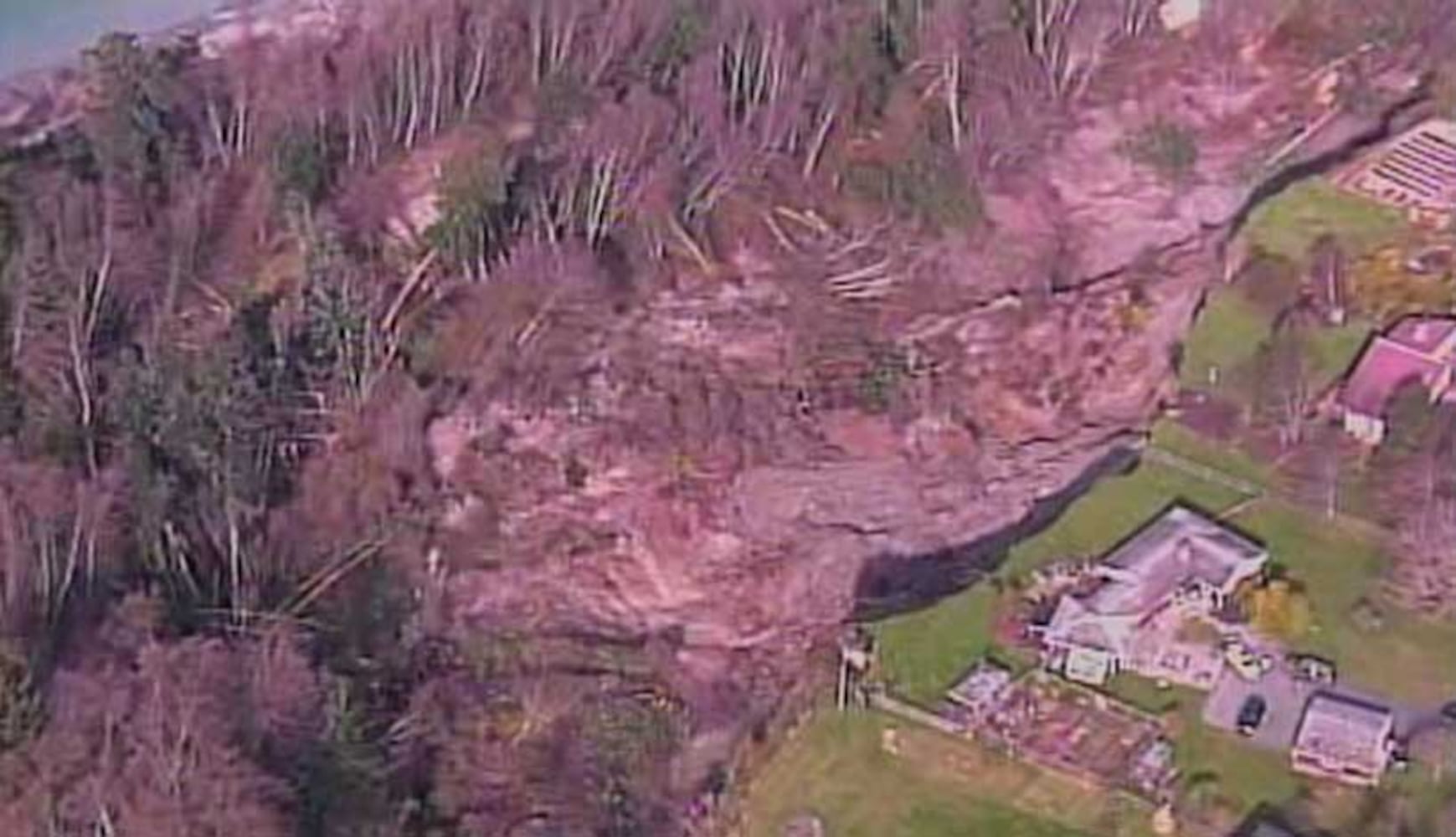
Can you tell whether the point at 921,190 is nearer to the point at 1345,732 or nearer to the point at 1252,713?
the point at 1252,713

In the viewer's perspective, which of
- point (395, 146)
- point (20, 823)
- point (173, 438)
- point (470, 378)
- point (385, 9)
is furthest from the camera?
point (385, 9)

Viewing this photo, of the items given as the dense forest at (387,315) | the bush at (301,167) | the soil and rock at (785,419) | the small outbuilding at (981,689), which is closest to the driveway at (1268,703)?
the small outbuilding at (981,689)

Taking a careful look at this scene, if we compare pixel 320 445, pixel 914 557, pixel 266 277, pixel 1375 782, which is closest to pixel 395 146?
pixel 266 277

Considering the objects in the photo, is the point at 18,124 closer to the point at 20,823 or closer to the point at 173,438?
the point at 173,438

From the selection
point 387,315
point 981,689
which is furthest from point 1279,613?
point 387,315

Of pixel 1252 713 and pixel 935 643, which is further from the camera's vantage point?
pixel 935 643
